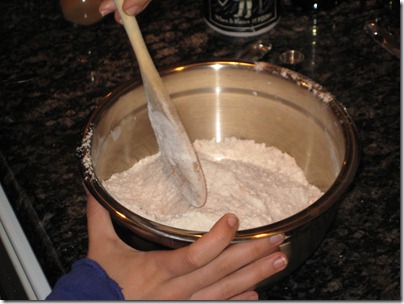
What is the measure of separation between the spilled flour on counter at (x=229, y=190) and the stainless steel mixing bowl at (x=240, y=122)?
0.08 ft

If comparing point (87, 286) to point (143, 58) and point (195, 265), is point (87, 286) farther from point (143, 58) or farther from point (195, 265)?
point (143, 58)

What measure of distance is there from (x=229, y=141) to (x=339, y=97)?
210mm

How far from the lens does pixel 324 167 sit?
0.92 metres

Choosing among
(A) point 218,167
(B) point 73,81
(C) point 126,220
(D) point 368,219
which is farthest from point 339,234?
(B) point 73,81

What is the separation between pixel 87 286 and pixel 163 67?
→ 0.34 m

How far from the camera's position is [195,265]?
72cm

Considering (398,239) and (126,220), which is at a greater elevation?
(126,220)

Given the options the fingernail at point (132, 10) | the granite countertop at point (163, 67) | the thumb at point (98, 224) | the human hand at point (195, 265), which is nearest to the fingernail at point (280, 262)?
the human hand at point (195, 265)

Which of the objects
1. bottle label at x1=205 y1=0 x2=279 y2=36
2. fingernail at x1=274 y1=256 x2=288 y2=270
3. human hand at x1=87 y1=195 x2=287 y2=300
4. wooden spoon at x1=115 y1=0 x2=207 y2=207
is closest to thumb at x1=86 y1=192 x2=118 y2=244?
human hand at x1=87 y1=195 x2=287 y2=300

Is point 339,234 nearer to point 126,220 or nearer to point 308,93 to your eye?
point 308,93

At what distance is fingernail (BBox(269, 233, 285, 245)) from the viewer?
0.69m

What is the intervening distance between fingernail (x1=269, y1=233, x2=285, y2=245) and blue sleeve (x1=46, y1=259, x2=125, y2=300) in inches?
7.6

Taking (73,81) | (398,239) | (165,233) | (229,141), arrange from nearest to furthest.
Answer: (165,233)
(398,239)
(229,141)
(73,81)

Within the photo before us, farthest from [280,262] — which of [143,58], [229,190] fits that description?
→ [143,58]
